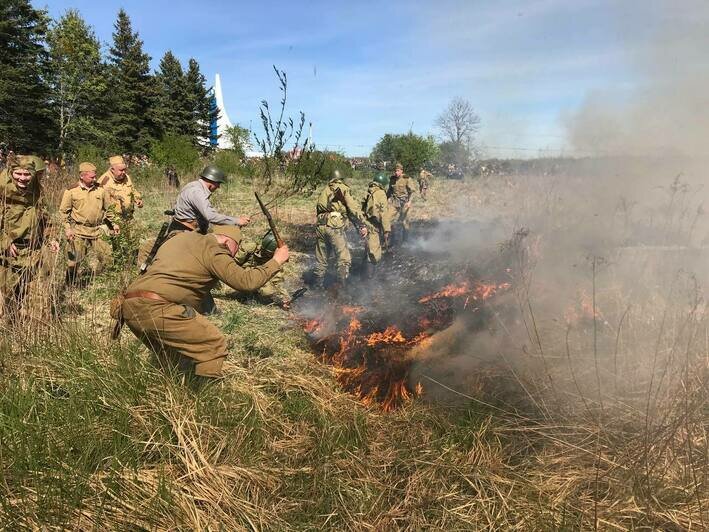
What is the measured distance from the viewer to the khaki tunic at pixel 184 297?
128 inches

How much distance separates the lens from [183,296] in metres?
3.39

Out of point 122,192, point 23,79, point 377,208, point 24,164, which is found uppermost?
point 23,79

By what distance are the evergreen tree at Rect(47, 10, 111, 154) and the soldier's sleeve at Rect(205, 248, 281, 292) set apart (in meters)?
30.6

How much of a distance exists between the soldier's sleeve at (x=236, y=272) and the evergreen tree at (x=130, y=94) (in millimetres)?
35336

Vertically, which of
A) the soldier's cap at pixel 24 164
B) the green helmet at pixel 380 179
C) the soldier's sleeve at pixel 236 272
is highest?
the soldier's cap at pixel 24 164

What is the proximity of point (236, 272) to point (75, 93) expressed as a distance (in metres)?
34.0

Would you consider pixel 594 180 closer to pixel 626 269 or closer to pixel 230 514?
pixel 626 269

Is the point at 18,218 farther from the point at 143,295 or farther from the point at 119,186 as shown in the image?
the point at 119,186

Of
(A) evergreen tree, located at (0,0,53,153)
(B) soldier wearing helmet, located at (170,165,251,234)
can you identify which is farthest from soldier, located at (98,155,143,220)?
(A) evergreen tree, located at (0,0,53,153)

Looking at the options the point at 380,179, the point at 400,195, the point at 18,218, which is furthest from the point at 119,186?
the point at 400,195

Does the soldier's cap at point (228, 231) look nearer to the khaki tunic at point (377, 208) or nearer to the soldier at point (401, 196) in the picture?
the khaki tunic at point (377, 208)

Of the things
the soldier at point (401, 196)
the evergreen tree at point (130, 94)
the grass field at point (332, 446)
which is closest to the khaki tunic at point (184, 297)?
the grass field at point (332, 446)

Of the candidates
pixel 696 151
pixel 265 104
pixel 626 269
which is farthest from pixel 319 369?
pixel 696 151

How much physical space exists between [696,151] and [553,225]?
2.19 m
